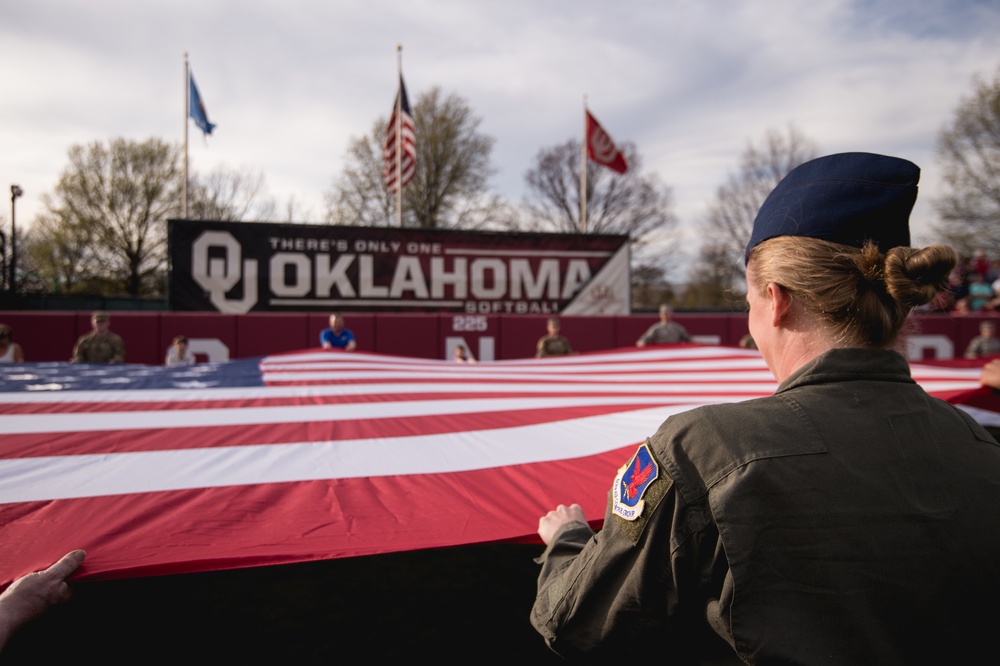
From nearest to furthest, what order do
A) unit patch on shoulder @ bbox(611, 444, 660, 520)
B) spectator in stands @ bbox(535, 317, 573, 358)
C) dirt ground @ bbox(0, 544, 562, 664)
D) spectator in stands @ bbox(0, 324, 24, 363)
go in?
unit patch on shoulder @ bbox(611, 444, 660, 520), dirt ground @ bbox(0, 544, 562, 664), spectator in stands @ bbox(0, 324, 24, 363), spectator in stands @ bbox(535, 317, 573, 358)

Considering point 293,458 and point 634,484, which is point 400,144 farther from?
point 634,484

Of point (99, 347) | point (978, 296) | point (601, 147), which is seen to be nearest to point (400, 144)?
point (601, 147)

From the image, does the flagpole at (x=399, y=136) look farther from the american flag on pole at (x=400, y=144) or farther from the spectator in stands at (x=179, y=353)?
the spectator in stands at (x=179, y=353)

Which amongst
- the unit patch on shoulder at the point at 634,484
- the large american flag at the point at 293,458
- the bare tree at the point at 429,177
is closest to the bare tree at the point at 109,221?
the bare tree at the point at 429,177

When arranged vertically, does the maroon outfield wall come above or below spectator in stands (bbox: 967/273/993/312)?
below

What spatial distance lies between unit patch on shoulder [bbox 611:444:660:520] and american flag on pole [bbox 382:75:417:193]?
1249 centimetres

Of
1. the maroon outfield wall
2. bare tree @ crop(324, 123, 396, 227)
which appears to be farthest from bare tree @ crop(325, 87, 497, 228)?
the maroon outfield wall

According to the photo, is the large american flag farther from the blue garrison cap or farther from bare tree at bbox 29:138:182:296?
bare tree at bbox 29:138:182:296

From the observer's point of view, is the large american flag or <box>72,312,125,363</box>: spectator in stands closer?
the large american flag

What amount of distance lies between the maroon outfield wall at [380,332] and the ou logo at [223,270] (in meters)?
1.47

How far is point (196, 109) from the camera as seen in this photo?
1302 centimetres

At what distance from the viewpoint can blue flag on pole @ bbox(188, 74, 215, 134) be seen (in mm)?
12938

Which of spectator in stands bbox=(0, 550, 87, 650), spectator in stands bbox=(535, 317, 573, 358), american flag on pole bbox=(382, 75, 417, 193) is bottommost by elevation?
spectator in stands bbox=(0, 550, 87, 650)

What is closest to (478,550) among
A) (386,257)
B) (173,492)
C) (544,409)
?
(544,409)
